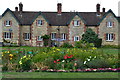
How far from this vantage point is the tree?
150 feet

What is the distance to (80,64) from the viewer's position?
16.9 m

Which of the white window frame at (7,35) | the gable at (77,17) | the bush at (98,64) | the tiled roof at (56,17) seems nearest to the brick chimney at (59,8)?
the tiled roof at (56,17)

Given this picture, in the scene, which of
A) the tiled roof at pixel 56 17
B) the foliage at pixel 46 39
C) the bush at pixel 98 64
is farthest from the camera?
the tiled roof at pixel 56 17

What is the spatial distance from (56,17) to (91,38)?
976 cm

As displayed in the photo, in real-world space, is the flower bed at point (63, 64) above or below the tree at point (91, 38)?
below

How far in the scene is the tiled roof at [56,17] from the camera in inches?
2029

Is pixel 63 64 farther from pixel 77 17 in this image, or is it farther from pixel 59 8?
pixel 59 8

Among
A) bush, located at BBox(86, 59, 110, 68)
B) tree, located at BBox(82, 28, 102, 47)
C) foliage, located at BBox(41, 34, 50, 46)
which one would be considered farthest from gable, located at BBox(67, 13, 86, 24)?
bush, located at BBox(86, 59, 110, 68)

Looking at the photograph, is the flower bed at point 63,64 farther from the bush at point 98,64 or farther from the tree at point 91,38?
the tree at point 91,38

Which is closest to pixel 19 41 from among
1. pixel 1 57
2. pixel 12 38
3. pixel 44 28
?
pixel 12 38

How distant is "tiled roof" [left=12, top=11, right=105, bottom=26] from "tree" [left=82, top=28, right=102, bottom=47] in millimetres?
4607

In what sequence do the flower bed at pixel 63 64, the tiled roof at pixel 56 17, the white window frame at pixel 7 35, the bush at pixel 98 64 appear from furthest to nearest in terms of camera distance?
the tiled roof at pixel 56 17 → the white window frame at pixel 7 35 → the bush at pixel 98 64 → the flower bed at pixel 63 64

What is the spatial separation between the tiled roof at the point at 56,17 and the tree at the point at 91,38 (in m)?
4.61

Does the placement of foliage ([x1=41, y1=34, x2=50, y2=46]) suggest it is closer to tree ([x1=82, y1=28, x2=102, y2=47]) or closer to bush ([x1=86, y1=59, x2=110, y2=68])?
tree ([x1=82, y1=28, x2=102, y2=47])
